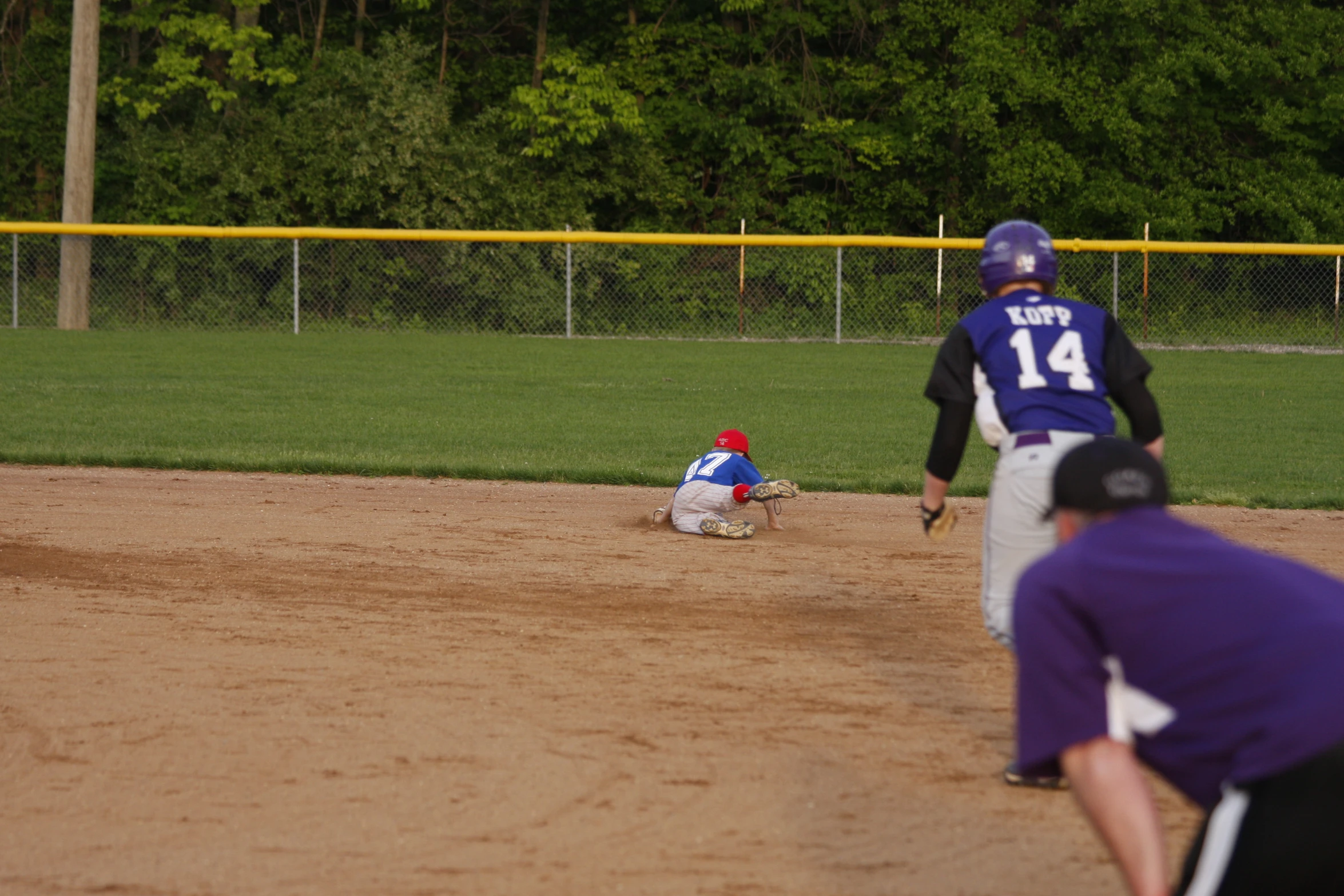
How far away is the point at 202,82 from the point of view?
102 ft

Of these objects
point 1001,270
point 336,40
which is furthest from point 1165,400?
point 336,40

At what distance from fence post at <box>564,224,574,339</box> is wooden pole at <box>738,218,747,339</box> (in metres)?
3.12

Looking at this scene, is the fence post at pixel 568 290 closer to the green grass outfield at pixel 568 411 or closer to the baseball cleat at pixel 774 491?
the green grass outfield at pixel 568 411

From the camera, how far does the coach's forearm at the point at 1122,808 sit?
2.17 meters

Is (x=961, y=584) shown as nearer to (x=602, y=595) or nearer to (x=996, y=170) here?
(x=602, y=595)

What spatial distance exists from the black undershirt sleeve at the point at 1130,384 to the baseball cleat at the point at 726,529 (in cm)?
434

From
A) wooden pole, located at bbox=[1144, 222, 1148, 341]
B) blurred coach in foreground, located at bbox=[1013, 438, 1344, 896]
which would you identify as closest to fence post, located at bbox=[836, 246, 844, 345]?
wooden pole, located at bbox=[1144, 222, 1148, 341]

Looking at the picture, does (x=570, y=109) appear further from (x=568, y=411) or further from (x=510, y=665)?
(x=510, y=665)

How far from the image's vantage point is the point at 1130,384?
449cm

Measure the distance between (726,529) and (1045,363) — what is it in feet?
14.4

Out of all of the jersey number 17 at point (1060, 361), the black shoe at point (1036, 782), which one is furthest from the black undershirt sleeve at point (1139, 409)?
the black shoe at point (1036, 782)

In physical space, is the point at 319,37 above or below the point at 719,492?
above

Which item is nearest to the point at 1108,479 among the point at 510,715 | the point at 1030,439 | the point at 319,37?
the point at 1030,439

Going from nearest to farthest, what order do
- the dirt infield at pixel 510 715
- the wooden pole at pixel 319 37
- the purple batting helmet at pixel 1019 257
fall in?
1. the dirt infield at pixel 510 715
2. the purple batting helmet at pixel 1019 257
3. the wooden pole at pixel 319 37
